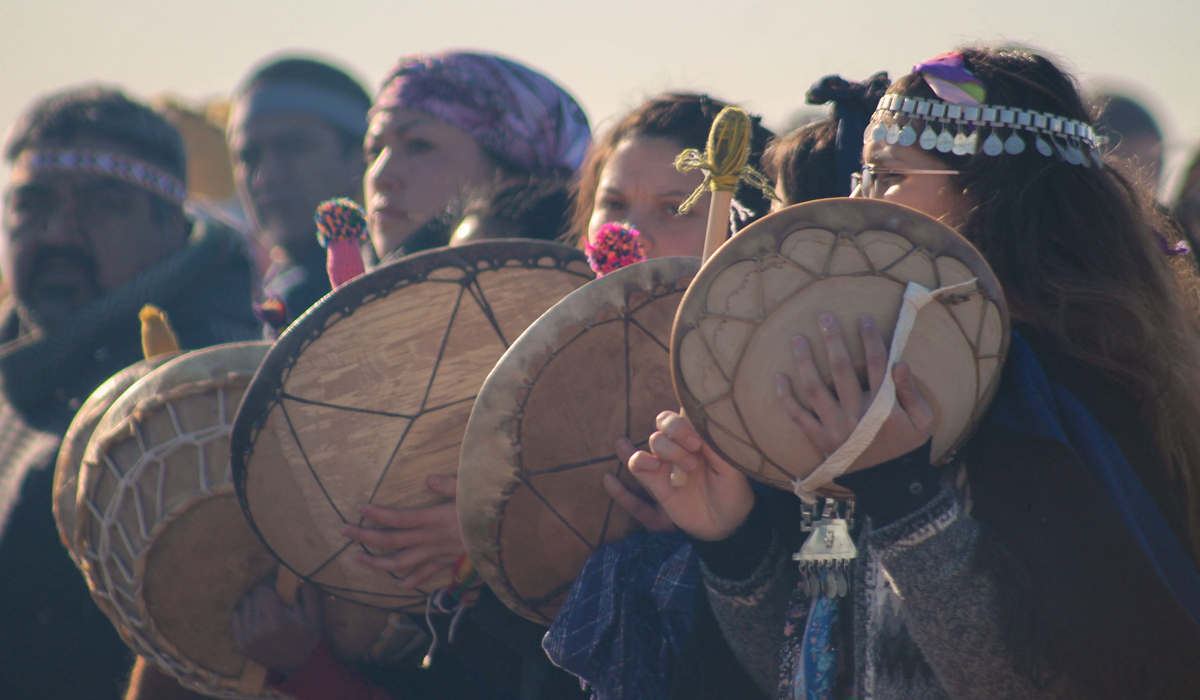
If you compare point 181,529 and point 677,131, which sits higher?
point 677,131

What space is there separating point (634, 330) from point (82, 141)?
10.9ft

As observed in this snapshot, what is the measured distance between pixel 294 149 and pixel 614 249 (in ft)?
12.7

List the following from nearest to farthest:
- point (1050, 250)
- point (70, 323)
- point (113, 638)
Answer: point (1050, 250) < point (113, 638) < point (70, 323)

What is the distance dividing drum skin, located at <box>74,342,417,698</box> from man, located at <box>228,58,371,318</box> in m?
2.72

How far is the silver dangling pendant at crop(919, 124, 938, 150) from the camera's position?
5.51 feet

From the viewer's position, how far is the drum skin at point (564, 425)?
163 centimetres

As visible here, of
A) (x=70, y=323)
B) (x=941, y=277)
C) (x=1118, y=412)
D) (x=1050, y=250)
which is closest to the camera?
(x=941, y=277)

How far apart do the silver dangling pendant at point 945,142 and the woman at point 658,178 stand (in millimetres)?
730

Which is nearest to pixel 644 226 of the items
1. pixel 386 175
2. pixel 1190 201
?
pixel 386 175

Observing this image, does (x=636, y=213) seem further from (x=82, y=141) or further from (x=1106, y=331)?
(x=82, y=141)

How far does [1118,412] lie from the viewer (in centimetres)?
150

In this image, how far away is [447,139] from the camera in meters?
3.25

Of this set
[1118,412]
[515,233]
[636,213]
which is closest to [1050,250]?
[1118,412]

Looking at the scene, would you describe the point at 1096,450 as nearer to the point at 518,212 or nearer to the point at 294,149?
the point at 518,212
